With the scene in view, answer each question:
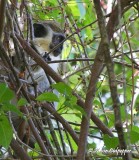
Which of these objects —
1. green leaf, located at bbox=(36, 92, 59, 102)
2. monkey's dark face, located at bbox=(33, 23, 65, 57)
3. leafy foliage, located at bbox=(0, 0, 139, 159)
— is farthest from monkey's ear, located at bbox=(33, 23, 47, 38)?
green leaf, located at bbox=(36, 92, 59, 102)

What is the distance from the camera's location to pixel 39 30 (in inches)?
134

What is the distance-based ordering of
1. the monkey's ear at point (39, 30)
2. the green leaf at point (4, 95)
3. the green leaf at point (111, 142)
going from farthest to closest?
the monkey's ear at point (39, 30) → the green leaf at point (111, 142) → the green leaf at point (4, 95)

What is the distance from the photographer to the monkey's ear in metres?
3.30

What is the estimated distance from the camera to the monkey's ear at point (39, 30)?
330 centimetres

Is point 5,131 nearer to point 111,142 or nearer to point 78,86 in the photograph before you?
point 111,142

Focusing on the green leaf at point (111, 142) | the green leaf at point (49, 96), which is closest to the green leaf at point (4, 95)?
the green leaf at point (49, 96)

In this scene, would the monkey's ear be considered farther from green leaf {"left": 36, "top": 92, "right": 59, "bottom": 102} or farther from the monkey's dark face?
green leaf {"left": 36, "top": 92, "right": 59, "bottom": 102}

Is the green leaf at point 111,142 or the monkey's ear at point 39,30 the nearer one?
the green leaf at point 111,142

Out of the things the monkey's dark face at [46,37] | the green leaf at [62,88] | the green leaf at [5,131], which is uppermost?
the monkey's dark face at [46,37]

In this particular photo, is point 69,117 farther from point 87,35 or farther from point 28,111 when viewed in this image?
point 28,111

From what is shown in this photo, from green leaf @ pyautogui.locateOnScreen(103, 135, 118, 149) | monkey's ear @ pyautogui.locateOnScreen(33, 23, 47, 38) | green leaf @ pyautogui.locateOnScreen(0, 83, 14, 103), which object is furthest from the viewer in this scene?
Answer: monkey's ear @ pyautogui.locateOnScreen(33, 23, 47, 38)

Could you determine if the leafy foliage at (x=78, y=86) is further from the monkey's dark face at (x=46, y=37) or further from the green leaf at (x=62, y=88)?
the monkey's dark face at (x=46, y=37)

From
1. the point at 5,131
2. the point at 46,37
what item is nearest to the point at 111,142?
the point at 5,131

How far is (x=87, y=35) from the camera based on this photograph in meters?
2.50
